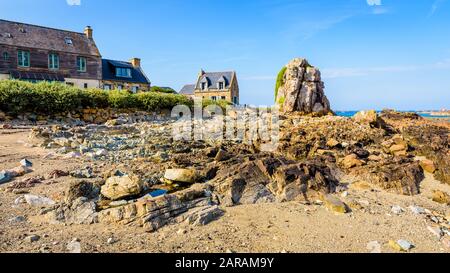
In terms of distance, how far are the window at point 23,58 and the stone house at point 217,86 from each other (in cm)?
2181

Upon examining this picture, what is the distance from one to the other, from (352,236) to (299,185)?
198 centimetres

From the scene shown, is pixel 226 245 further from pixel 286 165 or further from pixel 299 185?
pixel 286 165

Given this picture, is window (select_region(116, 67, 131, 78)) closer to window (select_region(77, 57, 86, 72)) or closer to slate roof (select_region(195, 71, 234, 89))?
window (select_region(77, 57, 86, 72))

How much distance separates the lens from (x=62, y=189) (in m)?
6.28

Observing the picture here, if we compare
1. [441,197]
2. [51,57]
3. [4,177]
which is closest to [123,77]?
[51,57]

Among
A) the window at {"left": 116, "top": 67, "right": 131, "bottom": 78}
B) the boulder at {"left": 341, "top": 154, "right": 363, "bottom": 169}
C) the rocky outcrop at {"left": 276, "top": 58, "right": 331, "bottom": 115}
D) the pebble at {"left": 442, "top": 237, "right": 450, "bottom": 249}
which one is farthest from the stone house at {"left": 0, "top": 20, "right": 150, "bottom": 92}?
the pebble at {"left": 442, "top": 237, "right": 450, "bottom": 249}

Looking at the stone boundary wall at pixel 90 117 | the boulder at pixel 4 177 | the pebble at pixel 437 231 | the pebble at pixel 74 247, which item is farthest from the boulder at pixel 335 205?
the stone boundary wall at pixel 90 117

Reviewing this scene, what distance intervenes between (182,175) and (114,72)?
33297 millimetres

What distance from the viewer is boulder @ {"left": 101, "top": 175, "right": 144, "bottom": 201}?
5805 millimetres

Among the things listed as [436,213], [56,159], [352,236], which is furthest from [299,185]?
[56,159]

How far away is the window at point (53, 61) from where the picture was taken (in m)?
29.6

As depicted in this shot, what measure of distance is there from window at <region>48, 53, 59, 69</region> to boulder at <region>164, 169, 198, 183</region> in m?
28.5

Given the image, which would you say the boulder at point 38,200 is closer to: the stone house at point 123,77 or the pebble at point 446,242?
the pebble at point 446,242

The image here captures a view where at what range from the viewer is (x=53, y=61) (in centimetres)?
2986
